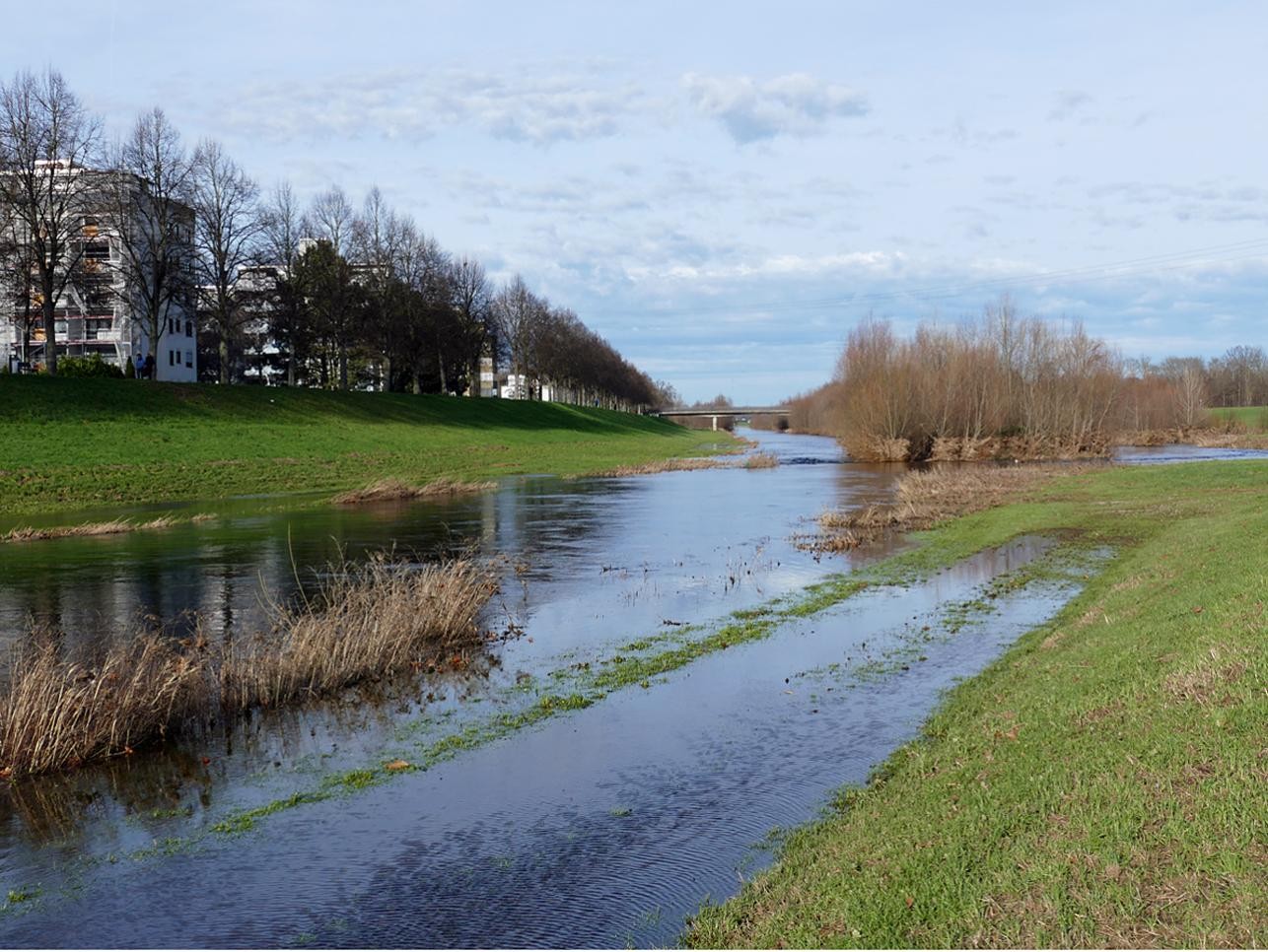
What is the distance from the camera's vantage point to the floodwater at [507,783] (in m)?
8.03

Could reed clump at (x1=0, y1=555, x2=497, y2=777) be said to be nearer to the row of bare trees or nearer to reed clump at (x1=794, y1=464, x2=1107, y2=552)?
reed clump at (x1=794, y1=464, x2=1107, y2=552)

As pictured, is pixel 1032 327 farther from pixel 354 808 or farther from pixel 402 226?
pixel 354 808

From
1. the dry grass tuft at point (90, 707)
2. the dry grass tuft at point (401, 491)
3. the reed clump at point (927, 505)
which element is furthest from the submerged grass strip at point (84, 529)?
the reed clump at point (927, 505)

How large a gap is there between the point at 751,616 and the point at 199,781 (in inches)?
412

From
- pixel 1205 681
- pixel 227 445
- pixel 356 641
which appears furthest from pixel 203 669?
pixel 227 445

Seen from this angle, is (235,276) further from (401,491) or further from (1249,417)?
(1249,417)

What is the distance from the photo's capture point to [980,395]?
243 feet

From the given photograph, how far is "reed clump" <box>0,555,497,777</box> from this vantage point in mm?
11359

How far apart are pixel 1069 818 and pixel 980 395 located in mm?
70577

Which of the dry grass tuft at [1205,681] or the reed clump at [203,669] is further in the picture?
the reed clump at [203,669]

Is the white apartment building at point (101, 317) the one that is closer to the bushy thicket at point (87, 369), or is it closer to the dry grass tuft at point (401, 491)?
the bushy thicket at point (87, 369)

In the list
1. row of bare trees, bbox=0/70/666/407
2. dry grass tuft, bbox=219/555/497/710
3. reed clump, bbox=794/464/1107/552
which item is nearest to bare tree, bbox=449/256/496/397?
row of bare trees, bbox=0/70/666/407

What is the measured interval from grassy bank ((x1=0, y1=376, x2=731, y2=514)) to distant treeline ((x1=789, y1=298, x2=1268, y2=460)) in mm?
16814

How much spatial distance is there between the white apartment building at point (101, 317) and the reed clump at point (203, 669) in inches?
1898
